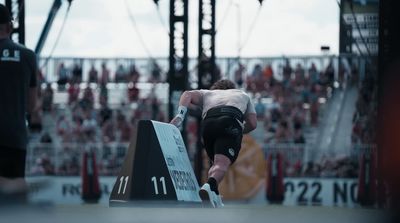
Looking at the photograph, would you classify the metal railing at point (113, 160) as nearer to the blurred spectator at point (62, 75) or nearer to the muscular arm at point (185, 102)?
the blurred spectator at point (62, 75)

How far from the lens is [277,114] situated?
26.1 m

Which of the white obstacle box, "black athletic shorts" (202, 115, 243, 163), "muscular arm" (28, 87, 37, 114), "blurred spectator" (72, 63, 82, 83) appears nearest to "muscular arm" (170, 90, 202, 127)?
"black athletic shorts" (202, 115, 243, 163)

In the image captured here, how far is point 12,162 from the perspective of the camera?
20.6ft

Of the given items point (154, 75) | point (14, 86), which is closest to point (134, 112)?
point (154, 75)

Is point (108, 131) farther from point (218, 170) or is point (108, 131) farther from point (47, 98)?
point (218, 170)

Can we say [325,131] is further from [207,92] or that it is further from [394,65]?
[207,92]

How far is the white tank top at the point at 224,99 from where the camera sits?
943 cm

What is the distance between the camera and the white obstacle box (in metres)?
8.33

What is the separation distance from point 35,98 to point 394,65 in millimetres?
7138

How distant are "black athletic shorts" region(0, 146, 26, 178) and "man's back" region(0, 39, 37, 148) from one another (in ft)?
0.16

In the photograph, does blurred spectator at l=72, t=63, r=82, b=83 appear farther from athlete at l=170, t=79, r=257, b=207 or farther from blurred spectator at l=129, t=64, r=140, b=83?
athlete at l=170, t=79, r=257, b=207

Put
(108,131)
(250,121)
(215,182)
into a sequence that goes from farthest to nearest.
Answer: (108,131) < (250,121) < (215,182)

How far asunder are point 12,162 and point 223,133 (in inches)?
130

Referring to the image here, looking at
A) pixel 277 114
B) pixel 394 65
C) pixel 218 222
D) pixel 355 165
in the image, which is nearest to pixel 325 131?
pixel 277 114
